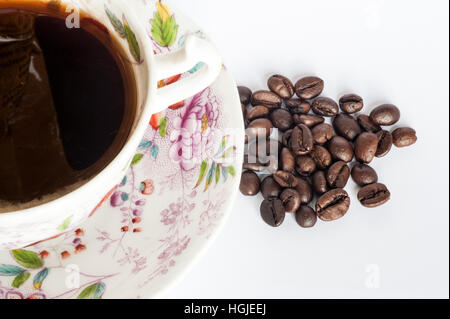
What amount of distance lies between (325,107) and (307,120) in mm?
67

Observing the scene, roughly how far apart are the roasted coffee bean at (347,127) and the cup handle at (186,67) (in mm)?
661

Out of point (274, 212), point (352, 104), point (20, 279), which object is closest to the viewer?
point (20, 279)

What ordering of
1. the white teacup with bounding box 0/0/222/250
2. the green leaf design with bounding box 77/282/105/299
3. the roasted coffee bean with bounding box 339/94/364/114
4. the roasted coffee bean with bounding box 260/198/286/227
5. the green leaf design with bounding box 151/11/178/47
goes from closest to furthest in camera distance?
the white teacup with bounding box 0/0/222/250, the green leaf design with bounding box 77/282/105/299, the green leaf design with bounding box 151/11/178/47, the roasted coffee bean with bounding box 260/198/286/227, the roasted coffee bean with bounding box 339/94/364/114

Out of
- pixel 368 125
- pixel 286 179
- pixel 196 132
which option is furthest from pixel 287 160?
pixel 196 132

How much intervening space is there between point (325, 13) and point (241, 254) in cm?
78

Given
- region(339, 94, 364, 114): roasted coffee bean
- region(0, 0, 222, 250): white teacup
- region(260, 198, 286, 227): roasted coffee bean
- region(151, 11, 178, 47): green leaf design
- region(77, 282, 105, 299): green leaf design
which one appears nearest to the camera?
region(0, 0, 222, 250): white teacup

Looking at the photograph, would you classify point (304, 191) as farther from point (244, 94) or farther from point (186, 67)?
point (186, 67)

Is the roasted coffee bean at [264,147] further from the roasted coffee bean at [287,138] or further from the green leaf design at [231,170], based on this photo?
the green leaf design at [231,170]

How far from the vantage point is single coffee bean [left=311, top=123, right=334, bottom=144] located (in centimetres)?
126

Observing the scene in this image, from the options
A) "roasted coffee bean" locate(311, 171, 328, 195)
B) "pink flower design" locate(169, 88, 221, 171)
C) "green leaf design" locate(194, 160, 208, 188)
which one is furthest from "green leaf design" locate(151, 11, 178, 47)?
"roasted coffee bean" locate(311, 171, 328, 195)

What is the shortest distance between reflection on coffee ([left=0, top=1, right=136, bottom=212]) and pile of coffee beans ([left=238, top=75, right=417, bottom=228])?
0.53 metres

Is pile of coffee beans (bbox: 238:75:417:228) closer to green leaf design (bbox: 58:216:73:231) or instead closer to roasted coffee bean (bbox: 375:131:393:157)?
roasted coffee bean (bbox: 375:131:393:157)

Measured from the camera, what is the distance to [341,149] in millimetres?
1249

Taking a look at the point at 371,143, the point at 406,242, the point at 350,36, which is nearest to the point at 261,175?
the point at 371,143
